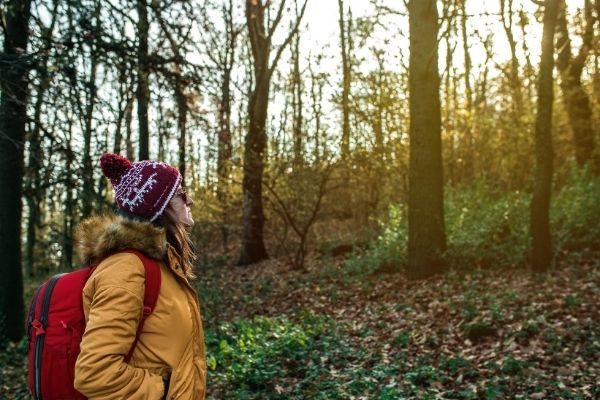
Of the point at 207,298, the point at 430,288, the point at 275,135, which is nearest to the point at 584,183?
the point at 430,288

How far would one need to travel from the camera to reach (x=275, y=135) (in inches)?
645

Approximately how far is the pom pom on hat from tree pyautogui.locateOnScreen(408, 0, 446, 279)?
9.40 metres

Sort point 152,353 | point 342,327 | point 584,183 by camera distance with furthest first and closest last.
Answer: point 584,183
point 342,327
point 152,353

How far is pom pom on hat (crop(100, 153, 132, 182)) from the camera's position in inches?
110

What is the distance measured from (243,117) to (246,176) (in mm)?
4225

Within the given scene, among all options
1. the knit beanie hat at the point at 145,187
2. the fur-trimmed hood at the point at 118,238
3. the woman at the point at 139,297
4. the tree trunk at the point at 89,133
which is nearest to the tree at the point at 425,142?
the tree trunk at the point at 89,133

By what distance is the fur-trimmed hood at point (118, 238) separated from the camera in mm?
2543

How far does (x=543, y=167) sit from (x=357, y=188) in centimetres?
792

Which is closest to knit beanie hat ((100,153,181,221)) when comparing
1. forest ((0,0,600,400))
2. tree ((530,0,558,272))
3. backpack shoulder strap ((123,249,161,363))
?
backpack shoulder strap ((123,249,161,363))

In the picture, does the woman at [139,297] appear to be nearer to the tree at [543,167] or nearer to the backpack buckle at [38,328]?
the backpack buckle at [38,328]

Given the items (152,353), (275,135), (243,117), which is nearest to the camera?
(152,353)

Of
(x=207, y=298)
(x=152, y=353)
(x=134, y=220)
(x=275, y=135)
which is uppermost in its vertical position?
(x=275, y=135)

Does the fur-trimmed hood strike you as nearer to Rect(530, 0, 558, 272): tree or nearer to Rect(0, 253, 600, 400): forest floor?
Rect(0, 253, 600, 400): forest floor

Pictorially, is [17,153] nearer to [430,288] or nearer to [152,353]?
[430,288]
